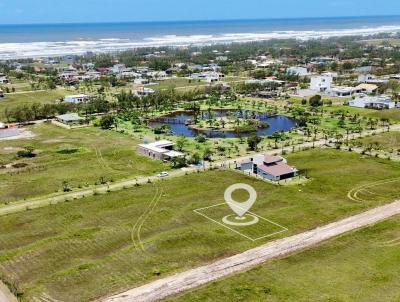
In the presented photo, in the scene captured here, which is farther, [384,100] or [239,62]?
[239,62]

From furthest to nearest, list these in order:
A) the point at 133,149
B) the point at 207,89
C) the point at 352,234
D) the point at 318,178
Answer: the point at 207,89
the point at 133,149
the point at 318,178
the point at 352,234

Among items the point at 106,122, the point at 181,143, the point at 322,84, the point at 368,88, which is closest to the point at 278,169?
the point at 181,143

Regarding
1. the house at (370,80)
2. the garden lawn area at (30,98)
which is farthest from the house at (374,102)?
the garden lawn area at (30,98)

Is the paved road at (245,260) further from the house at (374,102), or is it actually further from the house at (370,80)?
the house at (370,80)

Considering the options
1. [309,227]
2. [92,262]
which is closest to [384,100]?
[309,227]

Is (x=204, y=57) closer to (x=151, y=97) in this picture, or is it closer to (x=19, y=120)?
(x=151, y=97)

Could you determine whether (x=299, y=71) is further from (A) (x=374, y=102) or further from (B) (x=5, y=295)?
(B) (x=5, y=295)

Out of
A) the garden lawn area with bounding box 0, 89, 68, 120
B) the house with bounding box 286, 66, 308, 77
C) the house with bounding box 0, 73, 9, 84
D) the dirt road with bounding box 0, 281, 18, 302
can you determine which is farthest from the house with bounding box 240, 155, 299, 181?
the house with bounding box 0, 73, 9, 84
